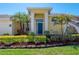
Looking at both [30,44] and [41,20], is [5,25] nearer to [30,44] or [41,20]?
[30,44]

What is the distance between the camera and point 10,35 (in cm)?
1457

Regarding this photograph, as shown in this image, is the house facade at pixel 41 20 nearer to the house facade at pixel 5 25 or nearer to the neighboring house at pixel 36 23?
the neighboring house at pixel 36 23

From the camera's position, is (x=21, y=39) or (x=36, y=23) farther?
(x=36, y=23)

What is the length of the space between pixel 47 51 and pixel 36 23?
3.81 ft

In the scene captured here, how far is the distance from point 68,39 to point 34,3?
73.9 inches

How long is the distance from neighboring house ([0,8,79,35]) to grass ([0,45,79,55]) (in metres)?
0.64

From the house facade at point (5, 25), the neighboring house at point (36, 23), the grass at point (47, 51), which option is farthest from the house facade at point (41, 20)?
the house facade at point (5, 25)

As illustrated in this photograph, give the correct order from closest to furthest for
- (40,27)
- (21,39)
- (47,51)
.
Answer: (47,51) < (21,39) < (40,27)

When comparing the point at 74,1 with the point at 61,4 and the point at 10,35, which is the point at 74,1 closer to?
the point at 61,4

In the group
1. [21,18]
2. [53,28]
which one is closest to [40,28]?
[53,28]

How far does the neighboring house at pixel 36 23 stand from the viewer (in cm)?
1446

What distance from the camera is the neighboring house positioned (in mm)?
14461

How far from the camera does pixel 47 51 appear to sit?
1439cm

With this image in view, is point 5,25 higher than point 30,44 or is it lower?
higher
